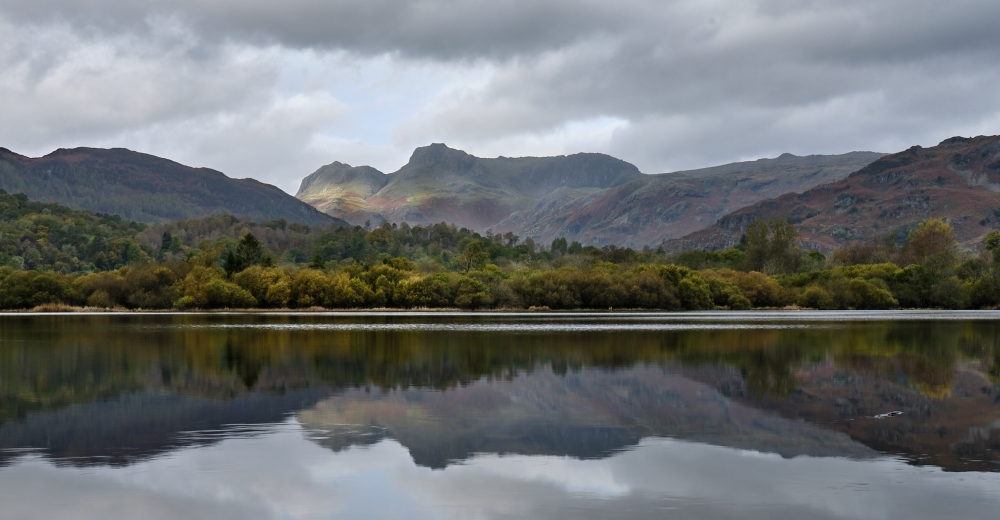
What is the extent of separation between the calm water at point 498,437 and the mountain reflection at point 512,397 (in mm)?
131

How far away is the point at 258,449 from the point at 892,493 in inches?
516

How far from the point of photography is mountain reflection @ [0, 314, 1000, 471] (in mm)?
19516

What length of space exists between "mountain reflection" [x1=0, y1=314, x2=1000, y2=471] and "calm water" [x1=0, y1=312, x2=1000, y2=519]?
131 mm

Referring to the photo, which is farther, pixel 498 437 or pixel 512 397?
pixel 512 397

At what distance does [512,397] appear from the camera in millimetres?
26859

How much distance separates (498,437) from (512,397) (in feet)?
22.3

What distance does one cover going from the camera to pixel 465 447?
1895 cm

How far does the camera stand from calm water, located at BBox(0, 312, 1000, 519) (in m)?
14.3

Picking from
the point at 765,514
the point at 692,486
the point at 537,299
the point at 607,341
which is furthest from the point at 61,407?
the point at 537,299

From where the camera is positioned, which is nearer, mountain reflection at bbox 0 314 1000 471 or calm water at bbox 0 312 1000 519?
calm water at bbox 0 312 1000 519

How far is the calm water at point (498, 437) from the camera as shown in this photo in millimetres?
14344

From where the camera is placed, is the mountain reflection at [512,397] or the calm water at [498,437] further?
the mountain reflection at [512,397]

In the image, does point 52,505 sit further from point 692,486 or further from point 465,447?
point 692,486

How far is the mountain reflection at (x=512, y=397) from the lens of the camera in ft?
64.0
